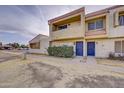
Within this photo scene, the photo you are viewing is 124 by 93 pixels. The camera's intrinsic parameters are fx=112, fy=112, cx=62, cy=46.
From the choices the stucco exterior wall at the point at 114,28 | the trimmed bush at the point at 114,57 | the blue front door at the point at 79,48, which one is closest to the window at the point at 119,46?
the trimmed bush at the point at 114,57

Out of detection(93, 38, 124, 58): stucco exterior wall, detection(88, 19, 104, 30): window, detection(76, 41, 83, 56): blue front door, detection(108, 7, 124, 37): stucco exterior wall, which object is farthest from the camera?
detection(76, 41, 83, 56): blue front door

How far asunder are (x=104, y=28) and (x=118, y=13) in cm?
206

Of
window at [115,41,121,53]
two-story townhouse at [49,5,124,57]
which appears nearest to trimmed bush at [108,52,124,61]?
two-story townhouse at [49,5,124,57]

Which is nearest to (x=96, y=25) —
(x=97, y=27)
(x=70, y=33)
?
(x=97, y=27)

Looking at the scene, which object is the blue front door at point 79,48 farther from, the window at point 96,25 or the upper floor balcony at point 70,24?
the window at point 96,25

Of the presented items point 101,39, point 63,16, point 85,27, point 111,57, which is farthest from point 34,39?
point 111,57

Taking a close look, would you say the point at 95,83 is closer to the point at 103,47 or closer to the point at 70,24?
the point at 103,47

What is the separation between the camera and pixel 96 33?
506 inches

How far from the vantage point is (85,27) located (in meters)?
14.0

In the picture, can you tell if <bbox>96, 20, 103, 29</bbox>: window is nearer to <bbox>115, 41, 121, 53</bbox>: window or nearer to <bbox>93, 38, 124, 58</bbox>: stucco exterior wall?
<bbox>93, 38, 124, 58</bbox>: stucco exterior wall

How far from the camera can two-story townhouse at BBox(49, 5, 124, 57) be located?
11516mm
